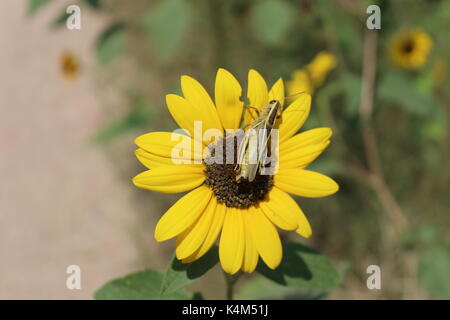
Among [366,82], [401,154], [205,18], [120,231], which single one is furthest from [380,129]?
[120,231]

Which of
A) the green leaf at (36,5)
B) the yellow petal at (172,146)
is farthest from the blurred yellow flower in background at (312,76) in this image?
the yellow petal at (172,146)

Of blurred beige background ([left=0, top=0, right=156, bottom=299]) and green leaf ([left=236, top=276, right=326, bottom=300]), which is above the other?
blurred beige background ([left=0, top=0, right=156, bottom=299])

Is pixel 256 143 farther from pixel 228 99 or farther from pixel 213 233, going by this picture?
pixel 213 233

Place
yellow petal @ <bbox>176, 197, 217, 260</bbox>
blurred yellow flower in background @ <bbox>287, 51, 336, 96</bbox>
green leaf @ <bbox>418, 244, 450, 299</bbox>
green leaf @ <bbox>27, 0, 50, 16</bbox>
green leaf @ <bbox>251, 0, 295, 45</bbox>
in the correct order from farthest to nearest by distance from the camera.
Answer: blurred yellow flower in background @ <bbox>287, 51, 336, 96</bbox> < green leaf @ <bbox>251, 0, 295, 45</bbox> < green leaf @ <bbox>418, 244, 450, 299</bbox> < green leaf @ <bbox>27, 0, 50, 16</bbox> < yellow petal @ <bbox>176, 197, 217, 260</bbox>

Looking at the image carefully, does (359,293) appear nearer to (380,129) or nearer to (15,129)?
(380,129)

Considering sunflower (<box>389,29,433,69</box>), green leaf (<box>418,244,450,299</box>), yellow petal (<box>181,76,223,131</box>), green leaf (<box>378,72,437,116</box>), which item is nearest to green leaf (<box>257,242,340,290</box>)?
yellow petal (<box>181,76,223,131</box>)

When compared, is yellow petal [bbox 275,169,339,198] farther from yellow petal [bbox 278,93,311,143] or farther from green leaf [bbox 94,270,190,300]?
green leaf [bbox 94,270,190,300]

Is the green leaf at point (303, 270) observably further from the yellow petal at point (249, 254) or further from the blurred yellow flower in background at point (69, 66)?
the blurred yellow flower in background at point (69, 66)
